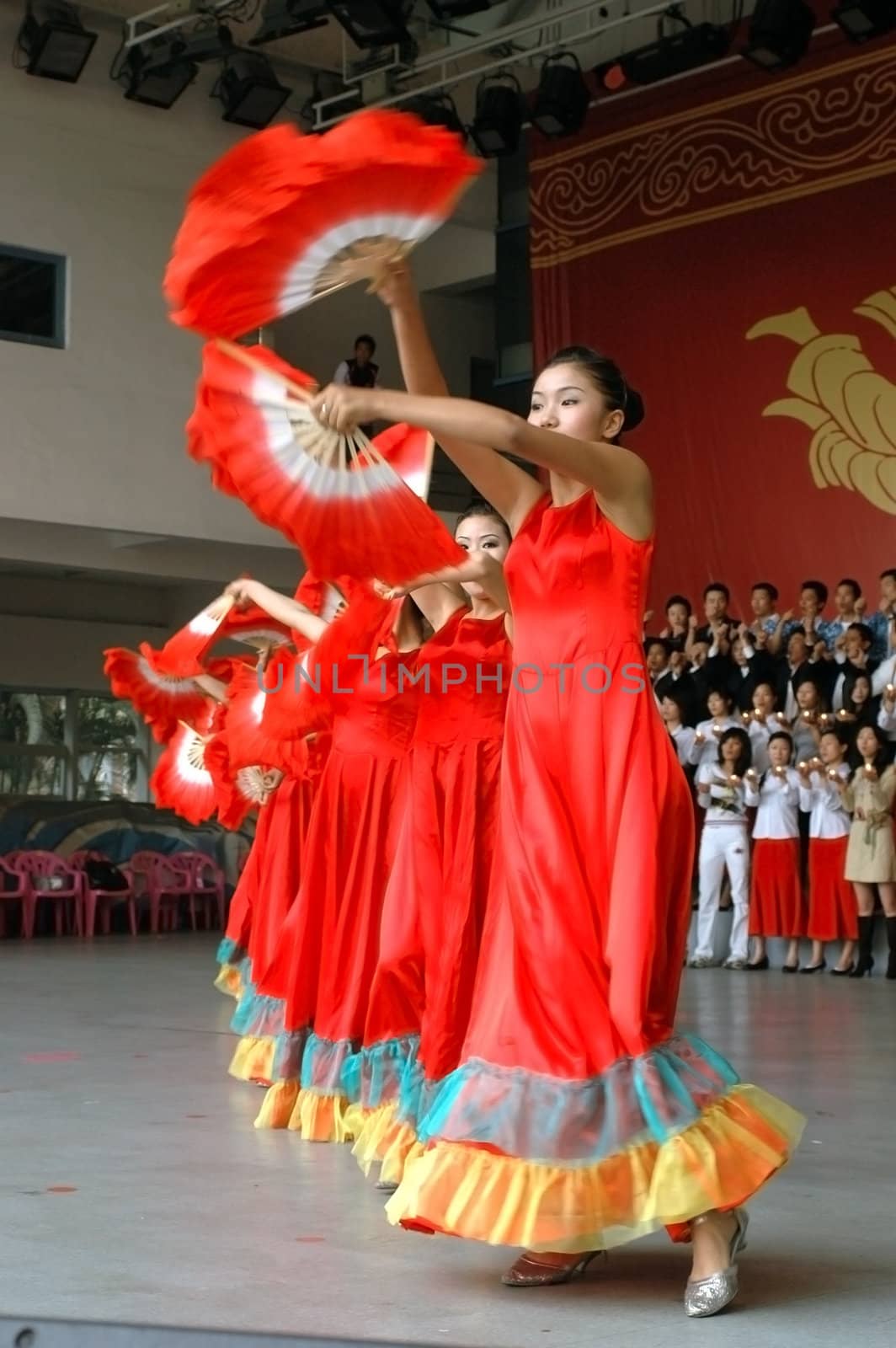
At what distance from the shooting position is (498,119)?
39.3 ft

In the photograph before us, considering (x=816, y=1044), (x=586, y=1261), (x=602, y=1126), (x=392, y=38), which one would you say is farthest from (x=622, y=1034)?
(x=392, y=38)

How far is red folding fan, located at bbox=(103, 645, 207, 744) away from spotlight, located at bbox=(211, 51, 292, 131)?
6818mm

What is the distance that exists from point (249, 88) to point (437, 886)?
32.2 ft

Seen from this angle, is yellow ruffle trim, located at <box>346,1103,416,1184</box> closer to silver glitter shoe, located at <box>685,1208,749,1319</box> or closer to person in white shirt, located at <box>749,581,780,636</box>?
silver glitter shoe, located at <box>685,1208,749,1319</box>

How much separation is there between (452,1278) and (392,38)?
842cm

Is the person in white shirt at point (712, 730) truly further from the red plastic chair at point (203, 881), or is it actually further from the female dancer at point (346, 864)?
the female dancer at point (346, 864)

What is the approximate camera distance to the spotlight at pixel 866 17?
33.1ft

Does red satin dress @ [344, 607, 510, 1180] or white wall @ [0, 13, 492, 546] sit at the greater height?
white wall @ [0, 13, 492, 546]

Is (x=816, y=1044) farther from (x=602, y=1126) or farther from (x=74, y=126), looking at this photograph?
(x=74, y=126)

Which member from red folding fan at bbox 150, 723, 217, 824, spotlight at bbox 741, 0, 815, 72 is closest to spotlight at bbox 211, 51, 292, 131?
spotlight at bbox 741, 0, 815, 72

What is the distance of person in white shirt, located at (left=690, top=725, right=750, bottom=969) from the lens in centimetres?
1021

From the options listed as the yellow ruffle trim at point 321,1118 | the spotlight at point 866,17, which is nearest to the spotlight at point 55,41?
the spotlight at point 866,17

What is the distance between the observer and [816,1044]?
20.3ft

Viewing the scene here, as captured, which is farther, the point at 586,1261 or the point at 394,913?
the point at 394,913
